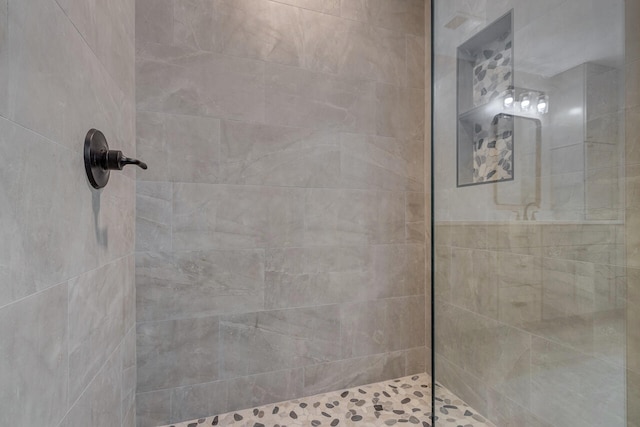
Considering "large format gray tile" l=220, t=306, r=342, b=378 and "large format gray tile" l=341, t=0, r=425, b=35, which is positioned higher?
"large format gray tile" l=341, t=0, r=425, b=35

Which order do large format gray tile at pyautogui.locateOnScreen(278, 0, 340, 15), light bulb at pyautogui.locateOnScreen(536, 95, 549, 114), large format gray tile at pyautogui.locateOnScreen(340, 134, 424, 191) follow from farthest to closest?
large format gray tile at pyautogui.locateOnScreen(340, 134, 424, 191) → large format gray tile at pyautogui.locateOnScreen(278, 0, 340, 15) → light bulb at pyautogui.locateOnScreen(536, 95, 549, 114)

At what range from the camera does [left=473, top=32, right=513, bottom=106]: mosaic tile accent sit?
3.63 feet

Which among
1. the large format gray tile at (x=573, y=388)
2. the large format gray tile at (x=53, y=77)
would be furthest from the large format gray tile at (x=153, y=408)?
the large format gray tile at (x=573, y=388)

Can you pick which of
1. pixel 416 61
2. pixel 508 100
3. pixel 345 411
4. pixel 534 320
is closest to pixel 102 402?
pixel 345 411

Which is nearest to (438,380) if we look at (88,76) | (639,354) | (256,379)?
(639,354)

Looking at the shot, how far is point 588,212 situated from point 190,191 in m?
1.51

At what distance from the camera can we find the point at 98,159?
875 millimetres

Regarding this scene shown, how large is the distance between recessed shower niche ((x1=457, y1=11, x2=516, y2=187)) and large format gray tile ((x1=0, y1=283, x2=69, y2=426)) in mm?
1211

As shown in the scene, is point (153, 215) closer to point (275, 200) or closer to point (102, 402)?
point (275, 200)

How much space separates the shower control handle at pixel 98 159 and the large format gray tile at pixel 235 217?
55 cm

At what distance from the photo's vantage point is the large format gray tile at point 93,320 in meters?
0.77

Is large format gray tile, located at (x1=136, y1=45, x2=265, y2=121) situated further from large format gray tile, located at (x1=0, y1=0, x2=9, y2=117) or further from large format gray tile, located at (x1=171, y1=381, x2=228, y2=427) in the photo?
large format gray tile, located at (x1=171, y1=381, x2=228, y2=427)

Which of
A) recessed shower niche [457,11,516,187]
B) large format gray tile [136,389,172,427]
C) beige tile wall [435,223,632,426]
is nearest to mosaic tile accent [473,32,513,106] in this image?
recessed shower niche [457,11,516,187]

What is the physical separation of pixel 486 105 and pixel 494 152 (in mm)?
170
